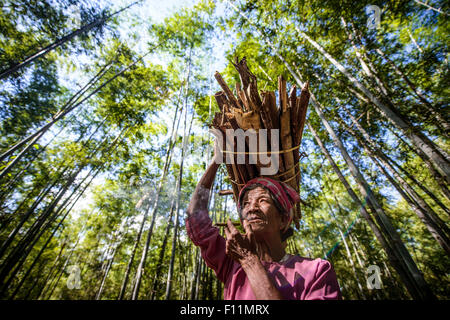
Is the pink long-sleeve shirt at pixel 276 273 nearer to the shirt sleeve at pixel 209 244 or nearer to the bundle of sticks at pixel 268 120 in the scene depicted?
the shirt sleeve at pixel 209 244

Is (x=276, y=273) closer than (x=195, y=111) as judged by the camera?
Yes

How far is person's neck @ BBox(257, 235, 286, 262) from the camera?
4.76ft

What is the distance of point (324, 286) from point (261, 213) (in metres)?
0.58

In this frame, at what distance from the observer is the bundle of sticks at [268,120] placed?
1.67m

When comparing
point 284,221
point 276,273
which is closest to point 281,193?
point 284,221

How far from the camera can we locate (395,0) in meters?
4.02

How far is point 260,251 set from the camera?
149 centimetres

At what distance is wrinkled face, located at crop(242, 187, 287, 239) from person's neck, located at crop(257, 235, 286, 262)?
0.09 metres

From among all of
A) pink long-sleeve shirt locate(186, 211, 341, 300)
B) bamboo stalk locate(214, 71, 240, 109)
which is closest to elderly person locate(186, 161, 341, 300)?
pink long-sleeve shirt locate(186, 211, 341, 300)

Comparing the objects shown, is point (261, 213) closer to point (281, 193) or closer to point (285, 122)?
point (281, 193)

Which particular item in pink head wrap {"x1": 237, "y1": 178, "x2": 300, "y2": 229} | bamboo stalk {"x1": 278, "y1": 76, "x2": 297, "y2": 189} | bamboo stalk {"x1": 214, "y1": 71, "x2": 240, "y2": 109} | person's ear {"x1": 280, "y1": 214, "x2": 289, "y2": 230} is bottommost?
person's ear {"x1": 280, "y1": 214, "x2": 289, "y2": 230}

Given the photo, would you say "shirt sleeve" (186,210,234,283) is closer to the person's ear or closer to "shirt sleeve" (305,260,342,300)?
the person's ear
